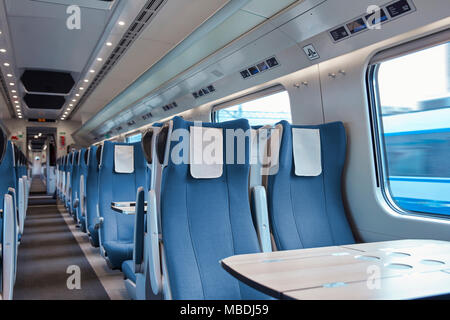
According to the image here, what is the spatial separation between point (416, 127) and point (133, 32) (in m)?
4.23

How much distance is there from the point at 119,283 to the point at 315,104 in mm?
2690

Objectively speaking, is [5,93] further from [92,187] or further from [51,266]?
[51,266]

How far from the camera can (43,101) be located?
39.9 feet

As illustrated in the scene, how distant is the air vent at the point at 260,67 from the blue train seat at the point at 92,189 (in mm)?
2041

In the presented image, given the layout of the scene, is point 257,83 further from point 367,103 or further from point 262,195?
point 262,195

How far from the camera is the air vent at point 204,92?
209 inches

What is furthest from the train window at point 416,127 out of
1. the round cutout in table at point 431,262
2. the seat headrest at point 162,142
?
the seat headrest at point 162,142

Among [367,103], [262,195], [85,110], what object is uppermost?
[85,110]

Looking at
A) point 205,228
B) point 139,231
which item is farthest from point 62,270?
point 205,228

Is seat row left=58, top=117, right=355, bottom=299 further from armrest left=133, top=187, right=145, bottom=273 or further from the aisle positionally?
the aisle

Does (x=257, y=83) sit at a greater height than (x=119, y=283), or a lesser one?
greater

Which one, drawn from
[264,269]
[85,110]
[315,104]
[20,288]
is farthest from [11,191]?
[85,110]

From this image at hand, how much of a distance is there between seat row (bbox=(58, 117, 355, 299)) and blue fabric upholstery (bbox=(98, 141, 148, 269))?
1004 millimetres

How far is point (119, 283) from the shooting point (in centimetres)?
337
